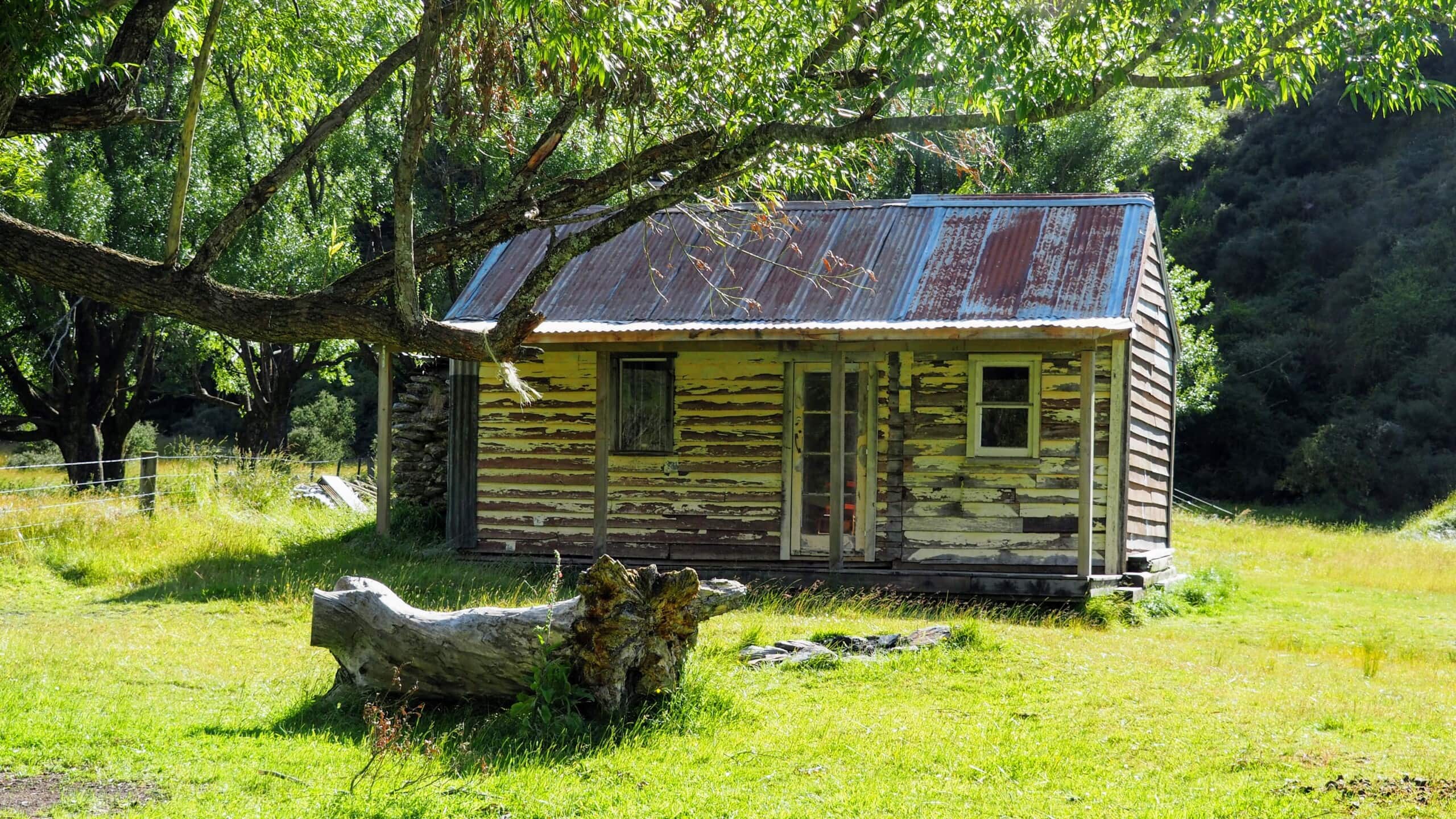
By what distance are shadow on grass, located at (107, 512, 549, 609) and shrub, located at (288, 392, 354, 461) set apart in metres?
19.9

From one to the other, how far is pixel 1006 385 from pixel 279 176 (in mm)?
8520

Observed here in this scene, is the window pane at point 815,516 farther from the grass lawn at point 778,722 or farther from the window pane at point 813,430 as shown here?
the grass lawn at point 778,722

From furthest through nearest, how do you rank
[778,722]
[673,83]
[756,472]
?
[756,472] → [673,83] → [778,722]

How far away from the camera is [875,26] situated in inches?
337

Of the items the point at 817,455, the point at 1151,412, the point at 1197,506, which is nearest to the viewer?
the point at 817,455

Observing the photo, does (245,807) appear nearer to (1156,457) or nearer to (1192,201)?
(1156,457)

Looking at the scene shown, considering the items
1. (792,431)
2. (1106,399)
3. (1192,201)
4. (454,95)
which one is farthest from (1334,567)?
(1192,201)

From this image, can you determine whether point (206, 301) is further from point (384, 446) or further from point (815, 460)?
point (815, 460)

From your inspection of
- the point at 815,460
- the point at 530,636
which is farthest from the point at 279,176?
the point at 815,460

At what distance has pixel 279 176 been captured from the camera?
7473 millimetres

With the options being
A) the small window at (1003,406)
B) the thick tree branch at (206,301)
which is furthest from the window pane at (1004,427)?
the thick tree branch at (206,301)

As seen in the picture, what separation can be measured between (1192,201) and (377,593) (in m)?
38.3

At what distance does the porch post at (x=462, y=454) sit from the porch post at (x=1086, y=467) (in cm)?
718

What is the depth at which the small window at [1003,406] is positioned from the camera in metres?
13.5
